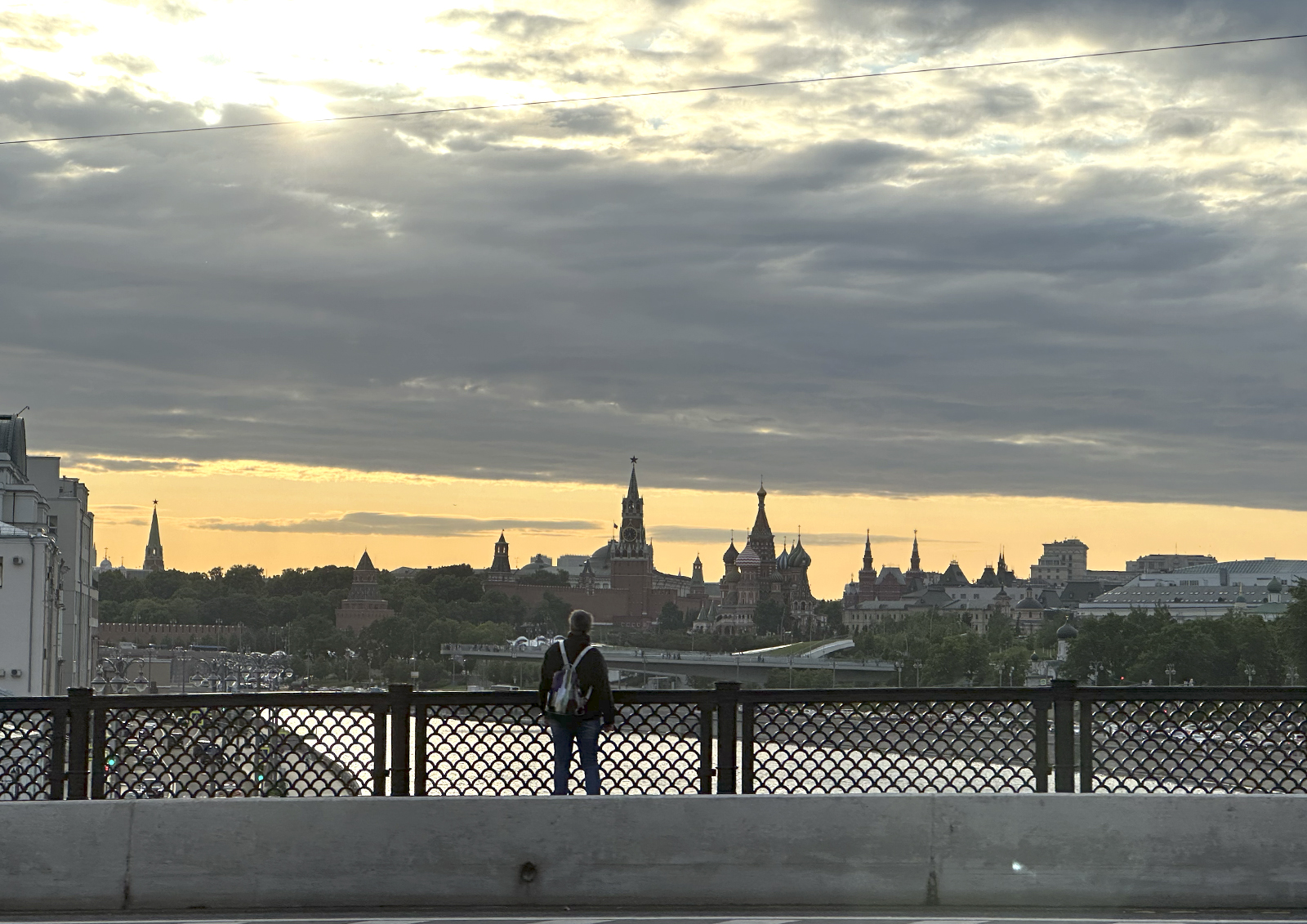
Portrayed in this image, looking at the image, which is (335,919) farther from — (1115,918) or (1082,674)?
(1082,674)

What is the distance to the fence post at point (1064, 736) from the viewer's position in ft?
35.9

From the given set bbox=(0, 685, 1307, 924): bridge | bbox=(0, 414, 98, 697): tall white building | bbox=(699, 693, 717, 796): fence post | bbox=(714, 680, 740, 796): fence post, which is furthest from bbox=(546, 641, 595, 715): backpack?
bbox=(0, 414, 98, 697): tall white building

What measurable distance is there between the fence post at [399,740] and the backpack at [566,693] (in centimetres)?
94

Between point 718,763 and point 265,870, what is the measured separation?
2904 millimetres

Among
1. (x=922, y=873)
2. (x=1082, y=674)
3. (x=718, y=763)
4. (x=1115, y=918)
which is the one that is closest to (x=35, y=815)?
(x=718, y=763)

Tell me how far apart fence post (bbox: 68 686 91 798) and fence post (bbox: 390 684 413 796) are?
1.93 meters

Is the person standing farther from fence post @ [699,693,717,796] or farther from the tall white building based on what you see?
the tall white building

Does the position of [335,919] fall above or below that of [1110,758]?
below

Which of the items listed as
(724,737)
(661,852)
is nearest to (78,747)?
(661,852)

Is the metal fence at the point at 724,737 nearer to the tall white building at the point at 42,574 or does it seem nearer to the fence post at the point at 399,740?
the fence post at the point at 399,740

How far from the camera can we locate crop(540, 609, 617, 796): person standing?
37.1 feet

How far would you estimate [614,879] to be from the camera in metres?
10.6

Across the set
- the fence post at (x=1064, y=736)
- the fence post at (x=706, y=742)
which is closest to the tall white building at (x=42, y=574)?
the fence post at (x=706, y=742)

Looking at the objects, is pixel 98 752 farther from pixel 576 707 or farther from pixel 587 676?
pixel 587 676
